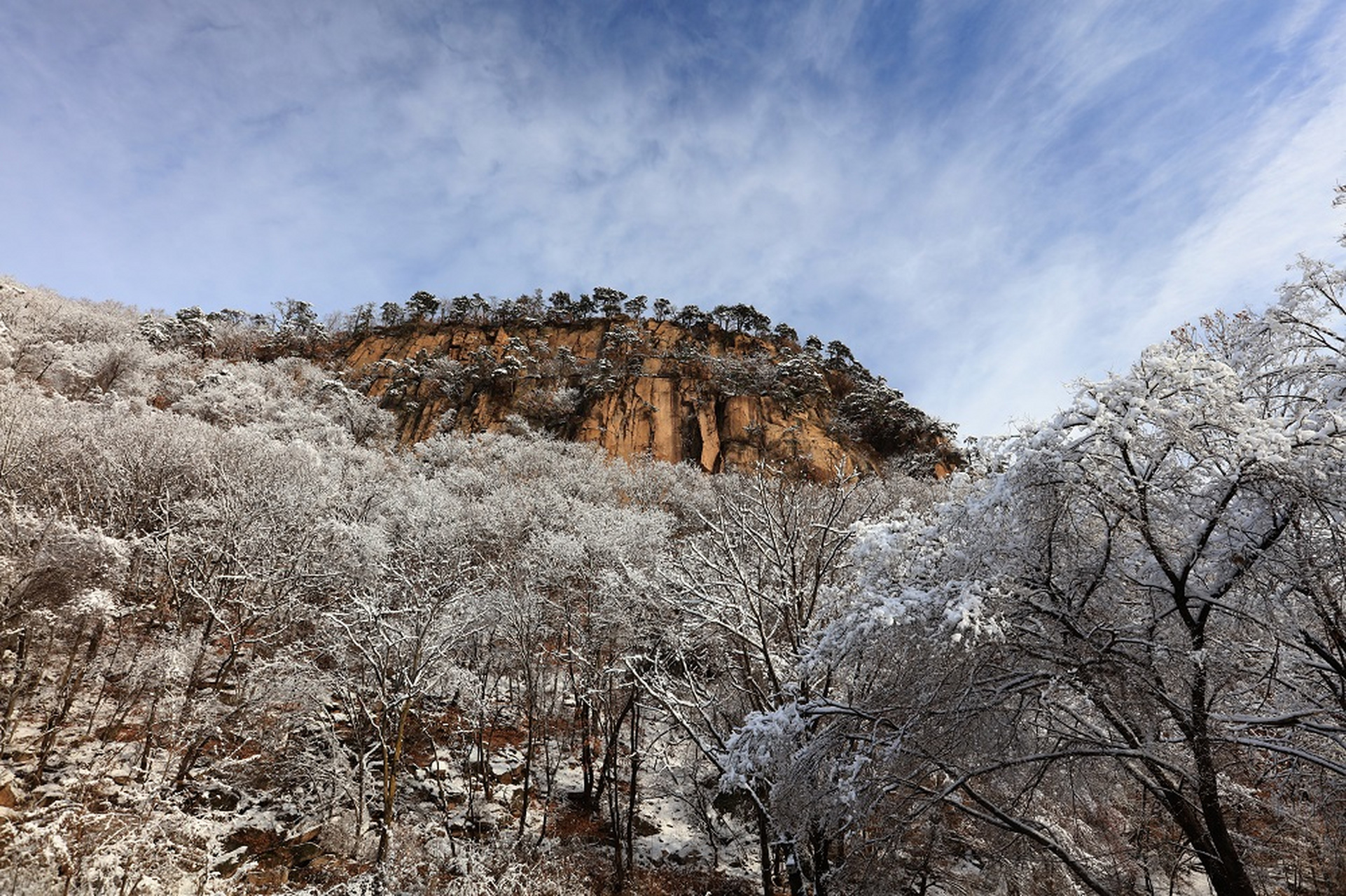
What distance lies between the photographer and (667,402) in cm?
5506

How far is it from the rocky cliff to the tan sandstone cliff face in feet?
0.40

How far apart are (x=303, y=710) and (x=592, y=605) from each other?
26.0 ft

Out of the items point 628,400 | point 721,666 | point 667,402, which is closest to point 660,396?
point 667,402

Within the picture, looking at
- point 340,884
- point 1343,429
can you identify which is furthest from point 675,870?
point 1343,429

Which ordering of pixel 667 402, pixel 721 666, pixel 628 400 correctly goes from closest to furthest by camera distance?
pixel 721 666 < pixel 628 400 < pixel 667 402

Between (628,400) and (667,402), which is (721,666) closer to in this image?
(628,400)

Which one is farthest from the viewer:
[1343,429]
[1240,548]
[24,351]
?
[24,351]

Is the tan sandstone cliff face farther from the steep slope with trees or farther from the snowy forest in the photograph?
the snowy forest

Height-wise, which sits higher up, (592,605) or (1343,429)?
(592,605)

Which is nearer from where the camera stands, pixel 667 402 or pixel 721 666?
pixel 721 666

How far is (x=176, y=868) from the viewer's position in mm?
9094

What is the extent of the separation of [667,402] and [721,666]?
139ft

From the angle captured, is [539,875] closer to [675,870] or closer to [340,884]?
[340,884]

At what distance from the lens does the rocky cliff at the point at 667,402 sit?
1993 inches
